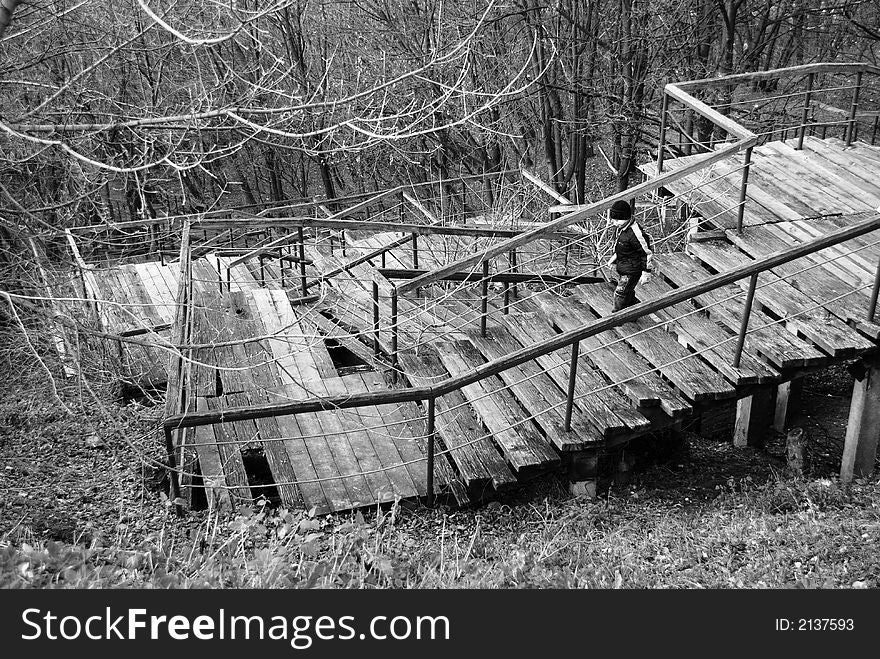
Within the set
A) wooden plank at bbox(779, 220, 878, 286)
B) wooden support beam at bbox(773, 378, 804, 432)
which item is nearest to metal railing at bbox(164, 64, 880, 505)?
wooden plank at bbox(779, 220, 878, 286)

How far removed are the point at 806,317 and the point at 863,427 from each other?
121 cm

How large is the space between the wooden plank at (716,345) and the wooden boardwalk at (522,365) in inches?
0.7

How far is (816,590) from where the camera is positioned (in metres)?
4.28

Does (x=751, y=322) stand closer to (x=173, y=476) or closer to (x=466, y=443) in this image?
(x=466, y=443)

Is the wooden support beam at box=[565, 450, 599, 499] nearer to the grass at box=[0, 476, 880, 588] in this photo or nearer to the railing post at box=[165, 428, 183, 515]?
the grass at box=[0, 476, 880, 588]

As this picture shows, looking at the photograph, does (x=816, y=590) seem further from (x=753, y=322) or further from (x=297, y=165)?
(x=297, y=165)

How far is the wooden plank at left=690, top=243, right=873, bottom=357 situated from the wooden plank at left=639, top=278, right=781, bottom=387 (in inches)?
20.3

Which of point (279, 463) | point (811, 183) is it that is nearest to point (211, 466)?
point (279, 463)

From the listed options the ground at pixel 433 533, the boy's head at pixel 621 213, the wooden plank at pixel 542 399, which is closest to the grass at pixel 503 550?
the ground at pixel 433 533

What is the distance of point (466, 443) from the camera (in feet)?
19.5

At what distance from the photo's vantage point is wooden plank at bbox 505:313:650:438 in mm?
6141
